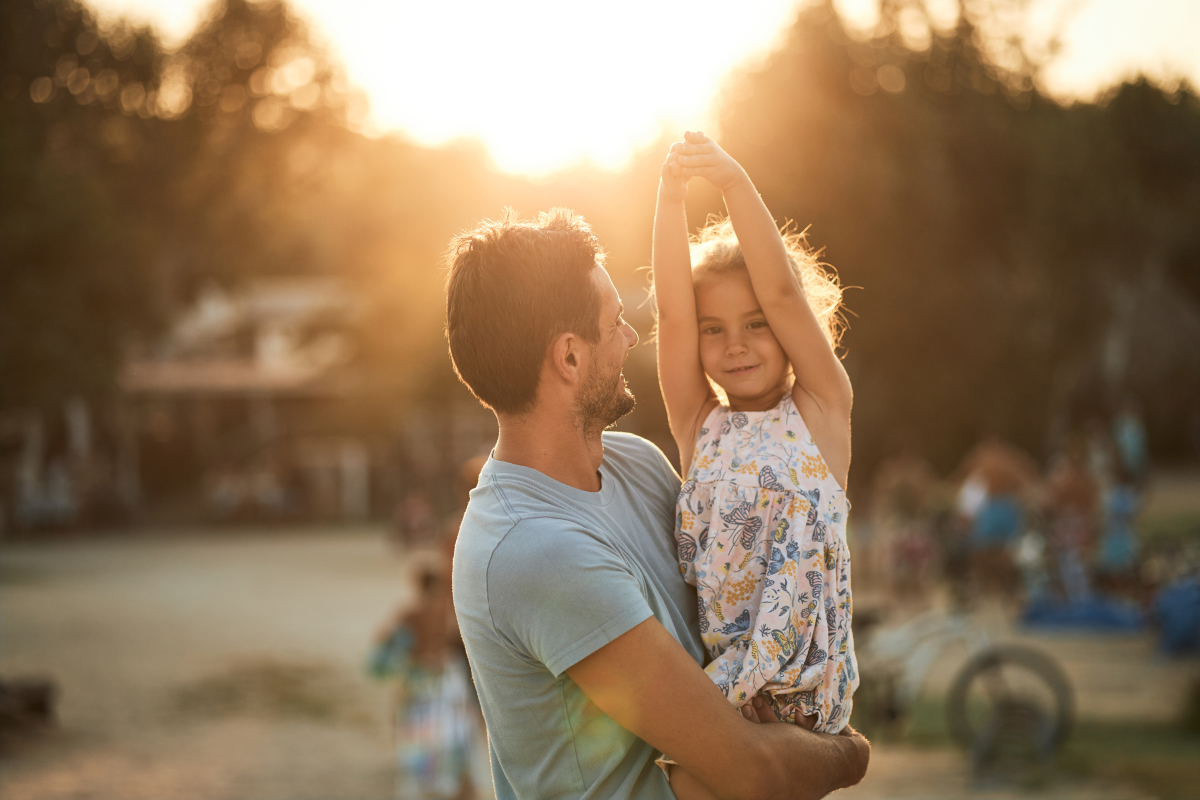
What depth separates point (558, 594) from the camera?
6.02 ft

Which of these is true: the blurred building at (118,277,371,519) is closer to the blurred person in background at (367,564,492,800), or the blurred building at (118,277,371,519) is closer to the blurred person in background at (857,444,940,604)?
the blurred person in background at (857,444,940,604)

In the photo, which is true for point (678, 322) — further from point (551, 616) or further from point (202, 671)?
point (202, 671)

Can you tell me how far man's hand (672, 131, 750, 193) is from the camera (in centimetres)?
225

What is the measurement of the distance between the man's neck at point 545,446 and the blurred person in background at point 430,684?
4418 mm

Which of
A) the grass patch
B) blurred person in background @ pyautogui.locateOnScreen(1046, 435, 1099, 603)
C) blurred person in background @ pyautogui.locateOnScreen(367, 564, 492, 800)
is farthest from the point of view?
blurred person in background @ pyautogui.locateOnScreen(1046, 435, 1099, 603)

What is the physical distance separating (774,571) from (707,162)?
2.65 ft

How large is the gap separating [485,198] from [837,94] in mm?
10365

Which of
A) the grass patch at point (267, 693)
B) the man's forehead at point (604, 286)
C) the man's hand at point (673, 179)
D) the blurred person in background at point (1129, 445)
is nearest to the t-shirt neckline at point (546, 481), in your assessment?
the man's forehead at point (604, 286)

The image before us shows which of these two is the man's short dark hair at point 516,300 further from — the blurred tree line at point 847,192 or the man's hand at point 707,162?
the blurred tree line at point 847,192

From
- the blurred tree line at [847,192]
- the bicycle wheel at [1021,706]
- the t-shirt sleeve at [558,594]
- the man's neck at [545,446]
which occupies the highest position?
the blurred tree line at [847,192]

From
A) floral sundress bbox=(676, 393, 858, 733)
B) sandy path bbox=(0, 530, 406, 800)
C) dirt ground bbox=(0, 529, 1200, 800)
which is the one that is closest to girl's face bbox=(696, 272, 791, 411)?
floral sundress bbox=(676, 393, 858, 733)

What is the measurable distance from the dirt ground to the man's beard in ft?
18.4

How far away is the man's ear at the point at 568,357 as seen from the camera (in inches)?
80.7

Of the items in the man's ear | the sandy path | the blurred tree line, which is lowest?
the sandy path
